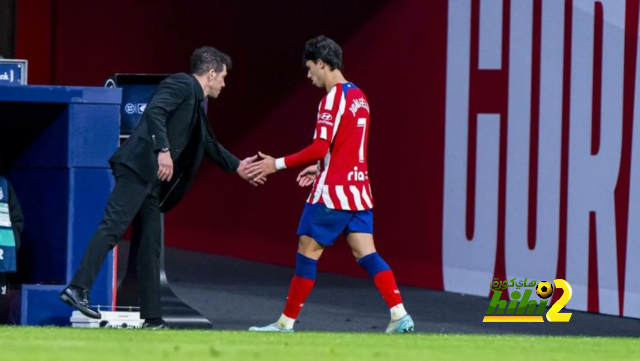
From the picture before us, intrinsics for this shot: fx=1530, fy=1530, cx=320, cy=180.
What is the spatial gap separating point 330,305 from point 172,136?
12.3 feet

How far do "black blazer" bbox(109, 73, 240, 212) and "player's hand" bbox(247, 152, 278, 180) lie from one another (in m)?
0.30

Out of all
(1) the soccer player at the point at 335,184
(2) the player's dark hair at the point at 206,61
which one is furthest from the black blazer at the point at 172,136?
(1) the soccer player at the point at 335,184

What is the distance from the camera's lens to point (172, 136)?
852cm

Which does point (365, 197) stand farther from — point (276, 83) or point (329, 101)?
point (276, 83)

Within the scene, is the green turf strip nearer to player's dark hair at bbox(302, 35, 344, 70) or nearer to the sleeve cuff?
the sleeve cuff

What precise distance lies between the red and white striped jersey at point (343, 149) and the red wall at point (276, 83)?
15.2ft

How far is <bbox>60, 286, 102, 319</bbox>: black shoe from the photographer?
809 centimetres

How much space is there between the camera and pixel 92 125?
910 centimetres

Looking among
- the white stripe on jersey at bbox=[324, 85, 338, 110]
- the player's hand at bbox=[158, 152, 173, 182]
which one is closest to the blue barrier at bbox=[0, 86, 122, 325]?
the player's hand at bbox=[158, 152, 173, 182]

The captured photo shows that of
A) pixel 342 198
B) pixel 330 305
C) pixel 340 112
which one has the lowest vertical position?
pixel 330 305

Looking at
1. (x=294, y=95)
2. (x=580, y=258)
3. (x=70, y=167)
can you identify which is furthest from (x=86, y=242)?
(x=294, y=95)

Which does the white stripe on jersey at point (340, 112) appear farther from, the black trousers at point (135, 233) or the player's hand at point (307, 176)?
the black trousers at point (135, 233)

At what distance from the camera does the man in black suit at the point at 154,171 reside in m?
Answer: 8.27

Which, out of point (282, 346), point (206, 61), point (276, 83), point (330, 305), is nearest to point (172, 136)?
point (206, 61)
